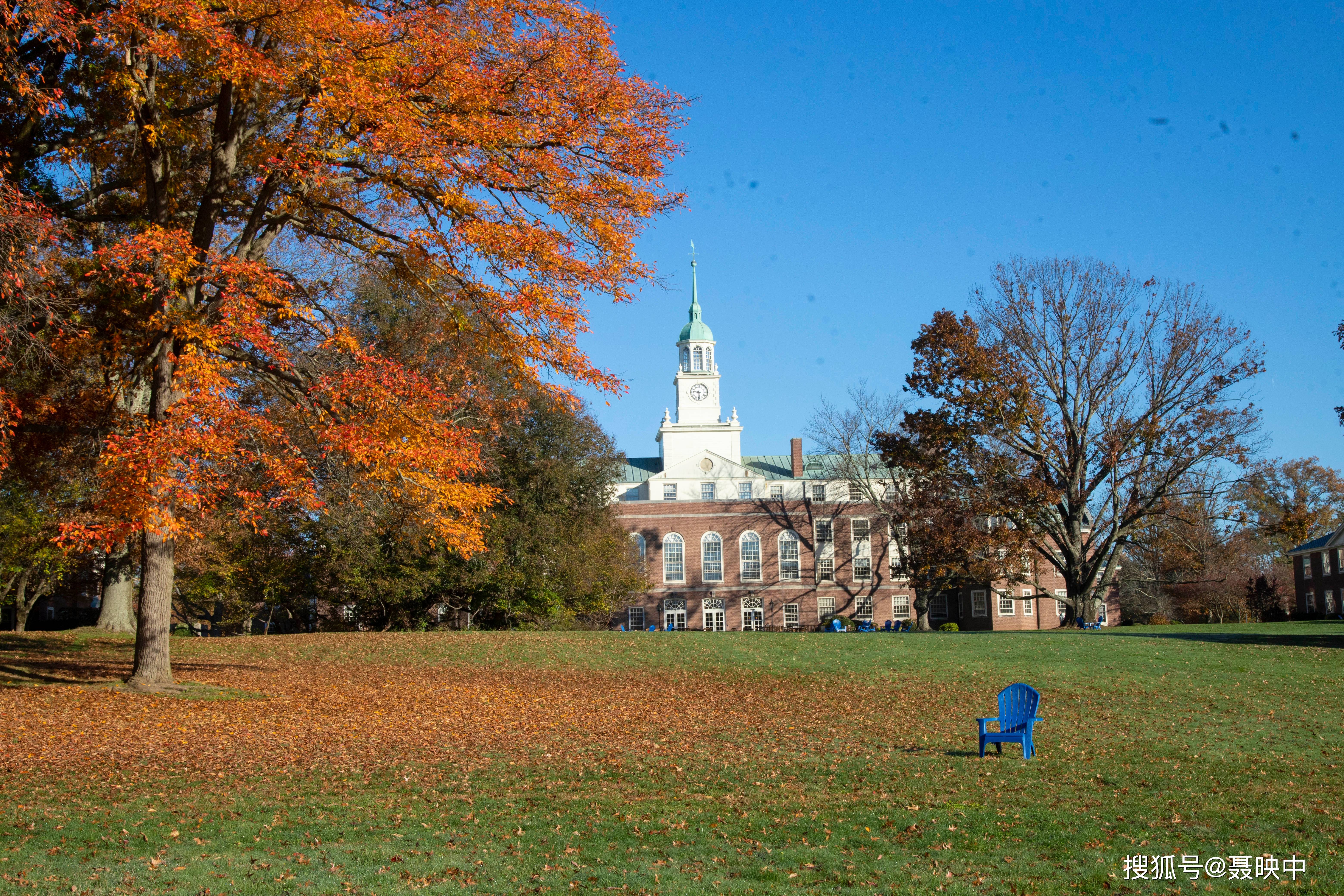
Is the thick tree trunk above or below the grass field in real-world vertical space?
above

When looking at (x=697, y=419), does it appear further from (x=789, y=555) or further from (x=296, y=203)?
(x=296, y=203)

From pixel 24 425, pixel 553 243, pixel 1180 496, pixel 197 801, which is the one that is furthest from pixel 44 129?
pixel 1180 496

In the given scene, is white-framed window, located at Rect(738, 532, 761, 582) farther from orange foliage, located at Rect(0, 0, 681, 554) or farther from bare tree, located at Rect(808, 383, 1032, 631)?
orange foliage, located at Rect(0, 0, 681, 554)

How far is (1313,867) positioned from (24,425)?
1567 centimetres

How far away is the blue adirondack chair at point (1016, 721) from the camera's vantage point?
11.0 m

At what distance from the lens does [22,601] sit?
118 feet

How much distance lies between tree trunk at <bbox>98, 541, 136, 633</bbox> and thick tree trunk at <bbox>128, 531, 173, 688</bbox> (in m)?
11.0

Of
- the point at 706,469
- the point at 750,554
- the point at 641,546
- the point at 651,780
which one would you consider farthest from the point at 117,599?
the point at 706,469

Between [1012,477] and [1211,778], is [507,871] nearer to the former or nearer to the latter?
[1211,778]

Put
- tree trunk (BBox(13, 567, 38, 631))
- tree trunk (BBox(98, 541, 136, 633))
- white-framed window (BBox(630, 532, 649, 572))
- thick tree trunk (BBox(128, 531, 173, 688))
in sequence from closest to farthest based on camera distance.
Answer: thick tree trunk (BBox(128, 531, 173, 688)) < tree trunk (BBox(98, 541, 136, 633)) < tree trunk (BBox(13, 567, 38, 631)) < white-framed window (BBox(630, 532, 649, 572))

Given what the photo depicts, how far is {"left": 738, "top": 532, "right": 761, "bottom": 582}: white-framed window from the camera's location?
64562 mm

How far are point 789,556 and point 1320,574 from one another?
28.9 meters

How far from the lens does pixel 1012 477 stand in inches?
1353

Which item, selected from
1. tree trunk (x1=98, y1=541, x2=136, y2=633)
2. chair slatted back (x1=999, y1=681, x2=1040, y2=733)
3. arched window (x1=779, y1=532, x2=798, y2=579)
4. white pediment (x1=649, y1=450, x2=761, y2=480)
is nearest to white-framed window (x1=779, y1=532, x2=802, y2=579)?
arched window (x1=779, y1=532, x2=798, y2=579)
